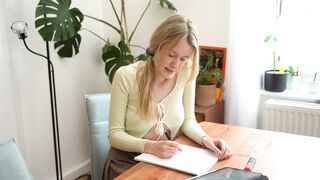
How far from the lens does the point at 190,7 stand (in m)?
2.60

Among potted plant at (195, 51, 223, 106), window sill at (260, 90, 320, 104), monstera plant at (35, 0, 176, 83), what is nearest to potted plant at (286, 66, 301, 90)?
window sill at (260, 90, 320, 104)

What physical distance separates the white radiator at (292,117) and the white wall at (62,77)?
58cm

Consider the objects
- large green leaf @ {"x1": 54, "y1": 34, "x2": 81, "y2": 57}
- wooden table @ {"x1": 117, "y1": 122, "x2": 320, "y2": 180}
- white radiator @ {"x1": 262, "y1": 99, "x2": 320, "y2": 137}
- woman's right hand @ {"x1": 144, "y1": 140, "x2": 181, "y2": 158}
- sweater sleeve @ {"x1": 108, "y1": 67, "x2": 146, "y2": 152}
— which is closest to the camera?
wooden table @ {"x1": 117, "y1": 122, "x2": 320, "y2": 180}

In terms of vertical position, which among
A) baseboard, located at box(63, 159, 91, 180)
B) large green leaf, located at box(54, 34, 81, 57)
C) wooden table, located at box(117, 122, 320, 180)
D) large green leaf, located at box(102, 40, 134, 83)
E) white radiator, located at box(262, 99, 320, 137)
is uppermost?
large green leaf, located at box(54, 34, 81, 57)

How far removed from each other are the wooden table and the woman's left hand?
0.02 metres

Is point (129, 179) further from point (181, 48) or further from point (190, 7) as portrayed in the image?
point (190, 7)

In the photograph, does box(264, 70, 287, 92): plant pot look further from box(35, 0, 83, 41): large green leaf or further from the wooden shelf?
box(35, 0, 83, 41): large green leaf

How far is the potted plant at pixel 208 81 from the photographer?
2.36m

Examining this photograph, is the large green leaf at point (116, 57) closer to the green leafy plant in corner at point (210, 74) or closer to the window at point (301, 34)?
the green leafy plant in corner at point (210, 74)

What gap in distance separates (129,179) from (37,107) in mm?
1421

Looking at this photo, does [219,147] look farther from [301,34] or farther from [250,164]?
[301,34]

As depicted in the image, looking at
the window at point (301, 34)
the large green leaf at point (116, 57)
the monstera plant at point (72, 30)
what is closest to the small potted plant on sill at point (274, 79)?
the window at point (301, 34)

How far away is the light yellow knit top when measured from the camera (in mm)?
1501

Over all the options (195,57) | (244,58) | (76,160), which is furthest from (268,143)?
(76,160)
